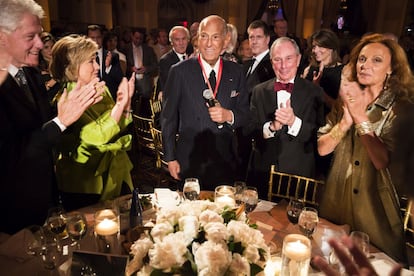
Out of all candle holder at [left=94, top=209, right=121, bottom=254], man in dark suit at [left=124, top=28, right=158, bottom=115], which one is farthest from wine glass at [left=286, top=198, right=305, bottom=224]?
man in dark suit at [left=124, top=28, right=158, bottom=115]

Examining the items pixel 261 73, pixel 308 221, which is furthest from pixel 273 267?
pixel 261 73

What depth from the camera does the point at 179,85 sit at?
2.56 meters

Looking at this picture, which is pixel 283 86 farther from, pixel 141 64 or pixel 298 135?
pixel 141 64

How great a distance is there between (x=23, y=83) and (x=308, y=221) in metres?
1.78

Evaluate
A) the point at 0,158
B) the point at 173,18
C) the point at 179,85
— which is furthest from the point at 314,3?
the point at 0,158

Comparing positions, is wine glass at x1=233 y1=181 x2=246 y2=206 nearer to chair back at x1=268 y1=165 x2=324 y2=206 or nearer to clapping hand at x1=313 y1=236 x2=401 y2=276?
chair back at x1=268 y1=165 x2=324 y2=206

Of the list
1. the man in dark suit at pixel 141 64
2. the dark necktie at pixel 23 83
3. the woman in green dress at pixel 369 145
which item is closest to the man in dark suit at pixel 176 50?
the man in dark suit at pixel 141 64

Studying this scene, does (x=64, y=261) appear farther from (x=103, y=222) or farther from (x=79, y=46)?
(x=79, y=46)

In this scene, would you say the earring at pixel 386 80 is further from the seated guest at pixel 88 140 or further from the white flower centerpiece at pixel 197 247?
the seated guest at pixel 88 140

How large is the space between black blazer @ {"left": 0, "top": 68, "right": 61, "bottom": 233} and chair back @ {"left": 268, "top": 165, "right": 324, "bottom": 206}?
1.44m

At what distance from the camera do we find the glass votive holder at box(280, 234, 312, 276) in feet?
3.86

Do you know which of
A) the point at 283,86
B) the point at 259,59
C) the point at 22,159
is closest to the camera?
the point at 22,159

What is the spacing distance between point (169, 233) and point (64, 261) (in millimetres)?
616

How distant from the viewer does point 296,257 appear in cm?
117
